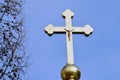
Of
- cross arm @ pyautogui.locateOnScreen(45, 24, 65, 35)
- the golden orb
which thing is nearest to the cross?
cross arm @ pyautogui.locateOnScreen(45, 24, 65, 35)

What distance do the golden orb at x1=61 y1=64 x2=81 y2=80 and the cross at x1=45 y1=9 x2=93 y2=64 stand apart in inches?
11.4

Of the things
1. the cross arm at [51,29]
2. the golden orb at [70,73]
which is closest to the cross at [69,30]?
the cross arm at [51,29]

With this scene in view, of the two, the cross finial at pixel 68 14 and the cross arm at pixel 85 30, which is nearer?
the cross arm at pixel 85 30

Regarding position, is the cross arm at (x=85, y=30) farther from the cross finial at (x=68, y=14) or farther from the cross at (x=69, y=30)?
the cross finial at (x=68, y=14)

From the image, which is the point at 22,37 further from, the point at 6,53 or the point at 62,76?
the point at 62,76

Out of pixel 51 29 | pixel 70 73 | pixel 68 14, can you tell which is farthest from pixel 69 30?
pixel 70 73

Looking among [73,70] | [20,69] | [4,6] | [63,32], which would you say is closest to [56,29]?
[63,32]

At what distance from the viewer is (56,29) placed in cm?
931

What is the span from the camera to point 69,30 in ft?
30.5

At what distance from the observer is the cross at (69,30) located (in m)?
8.96

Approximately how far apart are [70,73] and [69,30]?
1.01 metres

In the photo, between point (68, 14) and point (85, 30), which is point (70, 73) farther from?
point (68, 14)

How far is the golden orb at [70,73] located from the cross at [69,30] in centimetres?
29

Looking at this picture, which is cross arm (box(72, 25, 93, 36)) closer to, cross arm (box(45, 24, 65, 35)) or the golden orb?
cross arm (box(45, 24, 65, 35))
